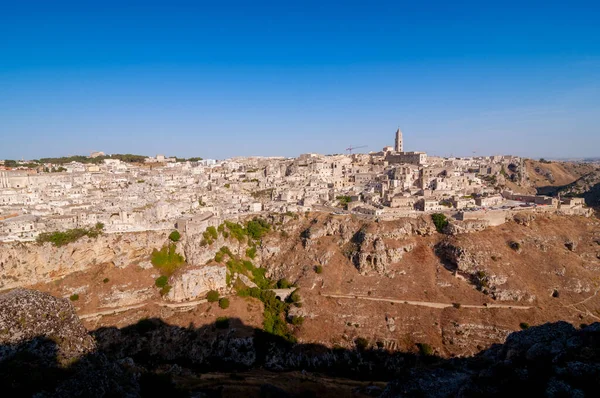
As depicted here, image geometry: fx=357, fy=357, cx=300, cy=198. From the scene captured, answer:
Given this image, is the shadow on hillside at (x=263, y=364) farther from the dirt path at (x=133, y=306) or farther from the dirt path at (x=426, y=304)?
the dirt path at (x=426, y=304)

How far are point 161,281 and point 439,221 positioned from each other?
1424 inches

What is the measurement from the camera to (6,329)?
16.1m

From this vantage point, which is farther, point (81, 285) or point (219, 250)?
point (219, 250)

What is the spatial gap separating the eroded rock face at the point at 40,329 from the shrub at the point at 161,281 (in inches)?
849

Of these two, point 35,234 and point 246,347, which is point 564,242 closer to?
point 246,347

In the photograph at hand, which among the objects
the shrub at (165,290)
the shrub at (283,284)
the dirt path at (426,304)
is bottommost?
the dirt path at (426,304)

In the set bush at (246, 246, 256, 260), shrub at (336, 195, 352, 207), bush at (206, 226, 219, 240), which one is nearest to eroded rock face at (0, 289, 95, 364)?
bush at (206, 226, 219, 240)

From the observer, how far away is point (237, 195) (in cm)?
6153

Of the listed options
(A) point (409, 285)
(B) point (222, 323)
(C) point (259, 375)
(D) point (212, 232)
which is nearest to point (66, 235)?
(D) point (212, 232)

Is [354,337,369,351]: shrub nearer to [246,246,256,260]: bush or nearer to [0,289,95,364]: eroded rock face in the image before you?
[246,246,256,260]: bush

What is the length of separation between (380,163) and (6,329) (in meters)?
80.2

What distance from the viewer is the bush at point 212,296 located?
134 feet

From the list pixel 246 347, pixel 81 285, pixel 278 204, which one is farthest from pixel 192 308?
pixel 278 204

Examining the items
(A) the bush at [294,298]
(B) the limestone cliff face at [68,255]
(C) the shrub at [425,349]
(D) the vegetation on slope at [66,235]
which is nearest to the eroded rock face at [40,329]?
Result: (B) the limestone cliff face at [68,255]
